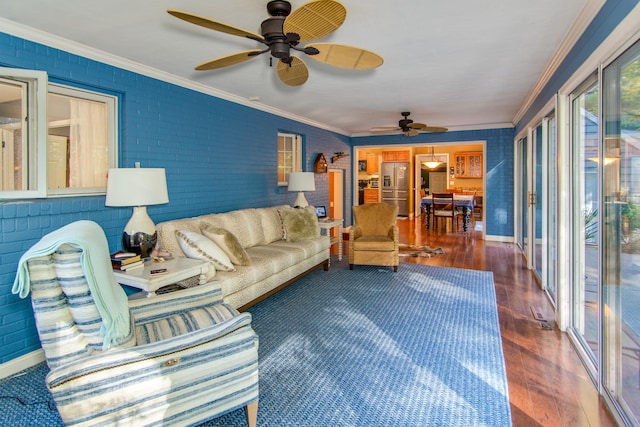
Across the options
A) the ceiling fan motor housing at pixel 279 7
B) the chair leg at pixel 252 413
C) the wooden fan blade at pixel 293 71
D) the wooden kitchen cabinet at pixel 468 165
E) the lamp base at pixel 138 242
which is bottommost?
the chair leg at pixel 252 413

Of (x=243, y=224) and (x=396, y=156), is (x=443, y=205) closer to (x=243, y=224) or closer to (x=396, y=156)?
(x=396, y=156)

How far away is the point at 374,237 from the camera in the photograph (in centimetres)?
536

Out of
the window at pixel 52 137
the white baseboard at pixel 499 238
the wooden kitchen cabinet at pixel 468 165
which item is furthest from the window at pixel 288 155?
the wooden kitchen cabinet at pixel 468 165

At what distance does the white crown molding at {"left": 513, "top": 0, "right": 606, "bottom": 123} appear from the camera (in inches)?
91.0

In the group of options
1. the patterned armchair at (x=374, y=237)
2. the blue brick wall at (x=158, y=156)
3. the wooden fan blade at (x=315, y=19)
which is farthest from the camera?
the patterned armchair at (x=374, y=237)

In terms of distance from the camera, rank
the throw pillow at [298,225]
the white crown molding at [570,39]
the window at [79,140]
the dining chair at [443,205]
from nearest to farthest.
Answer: the white crown molding at [570,39] < the window at [79,140] < the throw pillow at [298,225] < the dining chair at [443,205]

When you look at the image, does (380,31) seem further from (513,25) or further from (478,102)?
(478,102)

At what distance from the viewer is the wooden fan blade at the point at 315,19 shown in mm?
1724

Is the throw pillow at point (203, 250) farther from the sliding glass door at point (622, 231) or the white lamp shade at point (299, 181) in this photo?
the sliding glass door at point (622, 231)

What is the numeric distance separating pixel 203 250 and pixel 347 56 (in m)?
1.95

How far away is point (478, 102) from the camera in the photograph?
5402mm

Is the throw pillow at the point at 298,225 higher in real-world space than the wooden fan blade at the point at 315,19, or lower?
lower

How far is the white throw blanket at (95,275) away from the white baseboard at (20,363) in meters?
1.39

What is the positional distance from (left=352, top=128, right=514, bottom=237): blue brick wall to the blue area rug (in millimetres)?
3601
